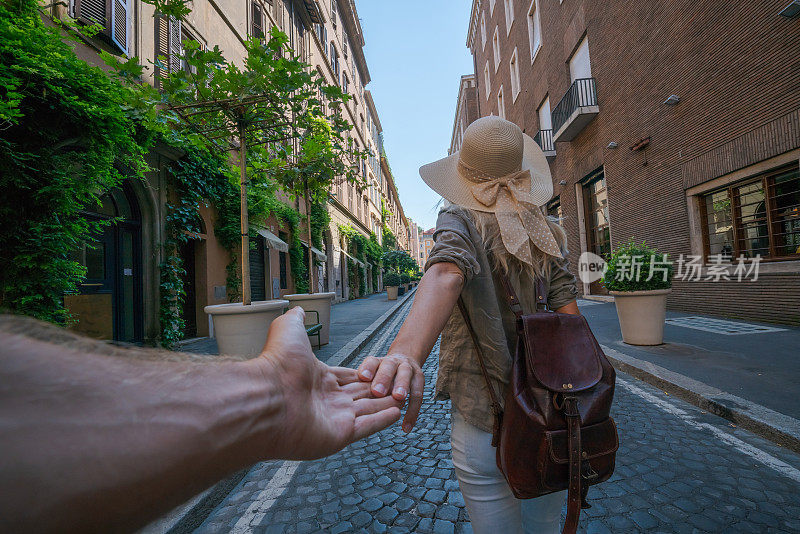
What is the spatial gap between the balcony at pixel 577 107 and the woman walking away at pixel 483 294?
42.2 feet

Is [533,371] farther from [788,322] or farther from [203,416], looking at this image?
[788,322]

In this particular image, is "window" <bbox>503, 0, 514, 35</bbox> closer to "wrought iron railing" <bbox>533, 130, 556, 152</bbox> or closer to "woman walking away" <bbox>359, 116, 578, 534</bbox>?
"wrought iron railing" <bbox>533, 130, 556, 152</bbox>

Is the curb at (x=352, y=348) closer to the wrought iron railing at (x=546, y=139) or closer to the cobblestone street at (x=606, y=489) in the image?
the cobblestone street at (x=606, y=489)

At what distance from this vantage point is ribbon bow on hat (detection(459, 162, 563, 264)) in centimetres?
122

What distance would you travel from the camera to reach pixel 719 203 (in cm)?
791

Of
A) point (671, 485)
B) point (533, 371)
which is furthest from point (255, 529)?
point (671, 485)

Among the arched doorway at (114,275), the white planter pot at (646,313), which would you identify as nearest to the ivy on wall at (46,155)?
the arched doorway at (114,275)

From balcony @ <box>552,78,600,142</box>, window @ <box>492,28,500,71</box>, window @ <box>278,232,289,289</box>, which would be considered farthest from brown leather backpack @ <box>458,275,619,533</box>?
window @ <box>492,28,500,71</box>

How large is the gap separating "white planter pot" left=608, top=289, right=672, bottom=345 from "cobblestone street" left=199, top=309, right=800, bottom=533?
2447 mm

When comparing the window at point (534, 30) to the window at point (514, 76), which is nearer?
the window at point (534, 30)

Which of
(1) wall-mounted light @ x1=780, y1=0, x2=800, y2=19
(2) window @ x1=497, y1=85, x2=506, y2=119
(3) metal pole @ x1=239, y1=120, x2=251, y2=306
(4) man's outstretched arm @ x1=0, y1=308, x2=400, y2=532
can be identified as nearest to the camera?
(4) man's outstretched arm @ x1=0, y1=308, x2=400, y2=532

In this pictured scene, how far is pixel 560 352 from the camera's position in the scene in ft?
3.43

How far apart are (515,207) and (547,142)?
16.7 m

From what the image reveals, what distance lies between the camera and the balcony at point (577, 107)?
11750mm
